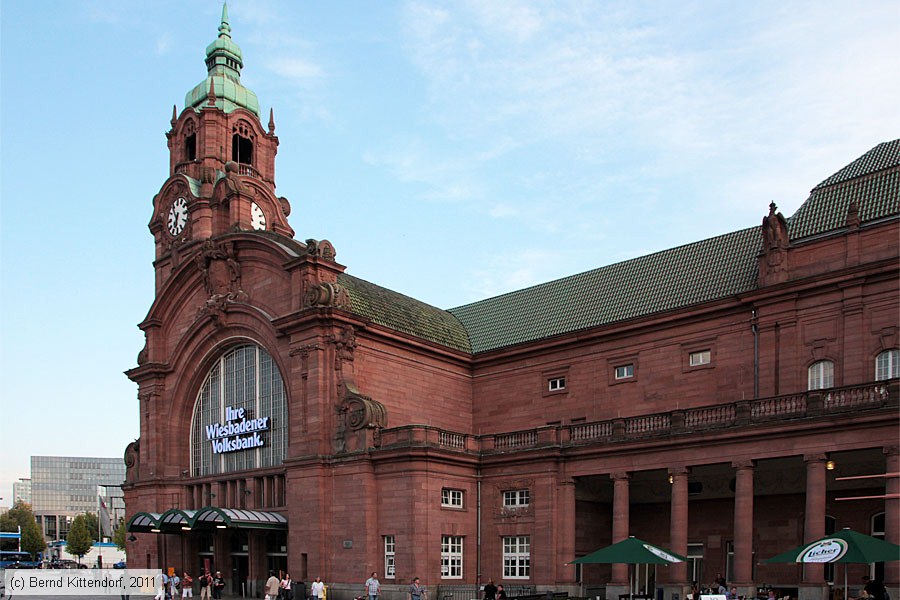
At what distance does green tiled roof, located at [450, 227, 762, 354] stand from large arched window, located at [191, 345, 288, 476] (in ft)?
38.5

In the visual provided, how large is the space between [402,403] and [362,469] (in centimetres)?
622

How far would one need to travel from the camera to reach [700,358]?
41812mm

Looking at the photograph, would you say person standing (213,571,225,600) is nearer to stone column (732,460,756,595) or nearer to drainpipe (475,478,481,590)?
drainpipe (475,478,481,590)

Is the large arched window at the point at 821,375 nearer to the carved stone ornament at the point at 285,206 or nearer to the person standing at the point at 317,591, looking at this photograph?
the person standing at the point at 317,591

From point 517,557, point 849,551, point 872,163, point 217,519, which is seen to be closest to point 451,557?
point 517,557

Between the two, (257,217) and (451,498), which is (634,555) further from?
(257,217)

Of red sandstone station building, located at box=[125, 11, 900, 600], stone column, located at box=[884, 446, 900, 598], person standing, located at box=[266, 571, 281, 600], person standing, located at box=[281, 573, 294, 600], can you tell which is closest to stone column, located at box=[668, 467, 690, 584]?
red sandstone station building, located at box=[125, 11, 900, 600]

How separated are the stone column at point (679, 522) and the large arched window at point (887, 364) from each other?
826 centimetres

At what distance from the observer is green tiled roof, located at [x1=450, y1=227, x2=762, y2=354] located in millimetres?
42625

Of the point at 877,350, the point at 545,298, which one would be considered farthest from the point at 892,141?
the point at 545,298

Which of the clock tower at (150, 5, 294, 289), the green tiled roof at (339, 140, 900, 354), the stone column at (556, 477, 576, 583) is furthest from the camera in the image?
the clock tower at (150, 5, 294, 289)

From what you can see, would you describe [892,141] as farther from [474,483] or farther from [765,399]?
[474,483]

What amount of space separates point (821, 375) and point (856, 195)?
25.4 feet

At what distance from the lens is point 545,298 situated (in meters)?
51.6
